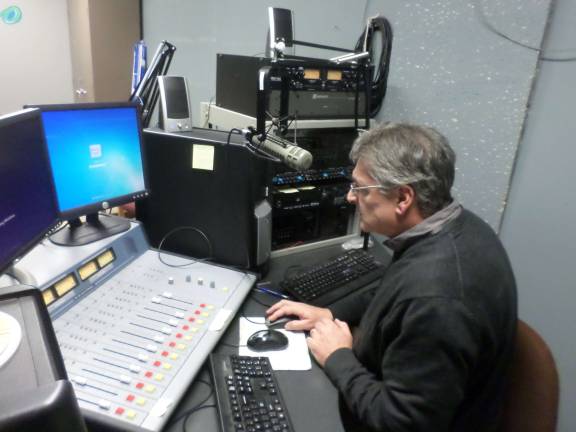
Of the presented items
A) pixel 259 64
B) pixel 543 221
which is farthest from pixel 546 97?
pixel 259 64

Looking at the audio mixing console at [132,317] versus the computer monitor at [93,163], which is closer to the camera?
the audio mixing console at [132,317]

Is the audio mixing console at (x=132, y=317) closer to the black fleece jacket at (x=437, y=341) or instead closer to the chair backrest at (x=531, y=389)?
the black fleece jacket at (x=437, y=341)

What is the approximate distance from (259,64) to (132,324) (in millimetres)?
990

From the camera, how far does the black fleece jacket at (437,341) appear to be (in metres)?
0.75

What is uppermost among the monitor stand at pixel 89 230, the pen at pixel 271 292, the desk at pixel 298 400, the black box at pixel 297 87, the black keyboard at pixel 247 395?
the black box at pixel 297 87

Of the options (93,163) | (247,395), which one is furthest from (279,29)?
(247,395)

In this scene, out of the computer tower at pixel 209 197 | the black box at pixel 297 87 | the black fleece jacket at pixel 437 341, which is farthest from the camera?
the black box at pixel 297 87

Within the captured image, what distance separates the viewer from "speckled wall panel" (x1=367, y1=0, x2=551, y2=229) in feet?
4.61

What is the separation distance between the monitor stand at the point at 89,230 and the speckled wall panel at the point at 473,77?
1.30 metres

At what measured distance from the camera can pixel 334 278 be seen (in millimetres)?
1377

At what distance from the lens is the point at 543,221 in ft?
4.71

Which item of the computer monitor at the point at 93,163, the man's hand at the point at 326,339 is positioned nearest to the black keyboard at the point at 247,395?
the man's hand at the point at 326,339

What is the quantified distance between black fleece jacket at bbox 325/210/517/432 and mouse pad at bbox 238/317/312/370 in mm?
82

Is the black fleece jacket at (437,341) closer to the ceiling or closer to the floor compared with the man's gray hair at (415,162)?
closer to the floor
